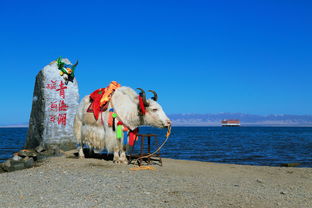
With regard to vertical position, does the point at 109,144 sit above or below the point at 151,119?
below

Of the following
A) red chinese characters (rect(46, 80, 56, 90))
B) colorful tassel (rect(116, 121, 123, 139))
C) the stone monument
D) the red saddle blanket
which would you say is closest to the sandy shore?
colorful tassel (rect(116, 121, 123, 139))

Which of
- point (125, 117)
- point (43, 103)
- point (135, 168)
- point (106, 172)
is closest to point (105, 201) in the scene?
point (106, 172)

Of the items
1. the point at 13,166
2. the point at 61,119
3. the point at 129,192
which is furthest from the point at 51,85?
the point at 129,192

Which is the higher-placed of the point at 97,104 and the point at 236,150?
the point at 97,104

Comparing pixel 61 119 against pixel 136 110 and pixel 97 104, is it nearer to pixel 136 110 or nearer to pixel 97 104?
pixel 97 104

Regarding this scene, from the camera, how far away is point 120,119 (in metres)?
9.88

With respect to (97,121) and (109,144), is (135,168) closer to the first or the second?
(109,144)

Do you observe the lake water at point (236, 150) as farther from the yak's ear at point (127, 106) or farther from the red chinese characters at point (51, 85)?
the yak's ear at point (127, 106)

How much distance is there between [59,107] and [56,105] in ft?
0.54

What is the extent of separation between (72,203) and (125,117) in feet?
15.3

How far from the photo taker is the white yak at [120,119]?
950 cm

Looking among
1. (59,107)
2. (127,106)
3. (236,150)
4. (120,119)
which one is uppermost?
(59,107)

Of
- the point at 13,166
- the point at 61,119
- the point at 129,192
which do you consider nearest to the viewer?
the point at 129,192

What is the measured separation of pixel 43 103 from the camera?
15.2m
